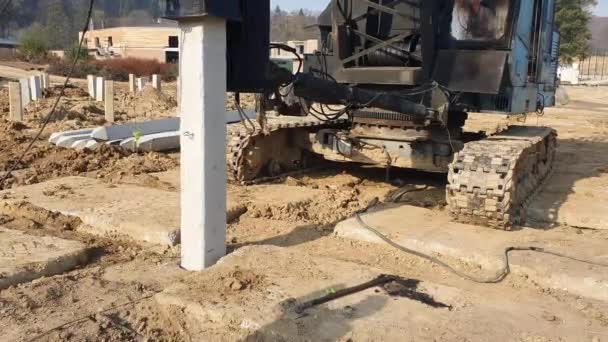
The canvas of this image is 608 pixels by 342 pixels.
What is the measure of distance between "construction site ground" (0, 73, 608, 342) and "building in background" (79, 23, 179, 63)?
47.3 meters

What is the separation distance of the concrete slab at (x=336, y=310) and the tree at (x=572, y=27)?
4552 centimetres

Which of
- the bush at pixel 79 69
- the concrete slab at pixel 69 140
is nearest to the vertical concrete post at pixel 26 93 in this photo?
the concrete slab at pixel 69 140

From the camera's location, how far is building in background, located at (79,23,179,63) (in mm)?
55438

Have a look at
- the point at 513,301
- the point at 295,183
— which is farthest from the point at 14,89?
the point at 513,301

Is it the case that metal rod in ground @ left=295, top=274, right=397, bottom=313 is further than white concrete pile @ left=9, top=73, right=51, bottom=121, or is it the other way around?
white concrete pile @ left=9, top=73, right=51, bottom=121

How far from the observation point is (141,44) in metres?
59.6

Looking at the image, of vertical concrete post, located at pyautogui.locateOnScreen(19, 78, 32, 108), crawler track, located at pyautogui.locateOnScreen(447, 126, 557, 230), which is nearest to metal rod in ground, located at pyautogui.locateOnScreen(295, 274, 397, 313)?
crawler track, located at pyautogui.locateOnScreen(447, 126, 557, 230)

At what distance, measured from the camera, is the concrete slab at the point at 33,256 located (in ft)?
15.3

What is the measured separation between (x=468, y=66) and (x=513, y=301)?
346cm

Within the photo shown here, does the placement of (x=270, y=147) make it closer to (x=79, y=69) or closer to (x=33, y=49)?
(x=79, y=69)

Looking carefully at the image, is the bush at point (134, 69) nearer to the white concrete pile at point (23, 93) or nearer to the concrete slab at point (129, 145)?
the white concrete pile at point (23, 93)

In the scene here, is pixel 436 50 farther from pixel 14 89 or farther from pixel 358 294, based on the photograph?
pixel 14 89

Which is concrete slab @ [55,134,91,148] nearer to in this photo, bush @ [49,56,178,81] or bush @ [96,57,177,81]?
bush @ [49,56,178,81]

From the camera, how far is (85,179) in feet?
26.5
